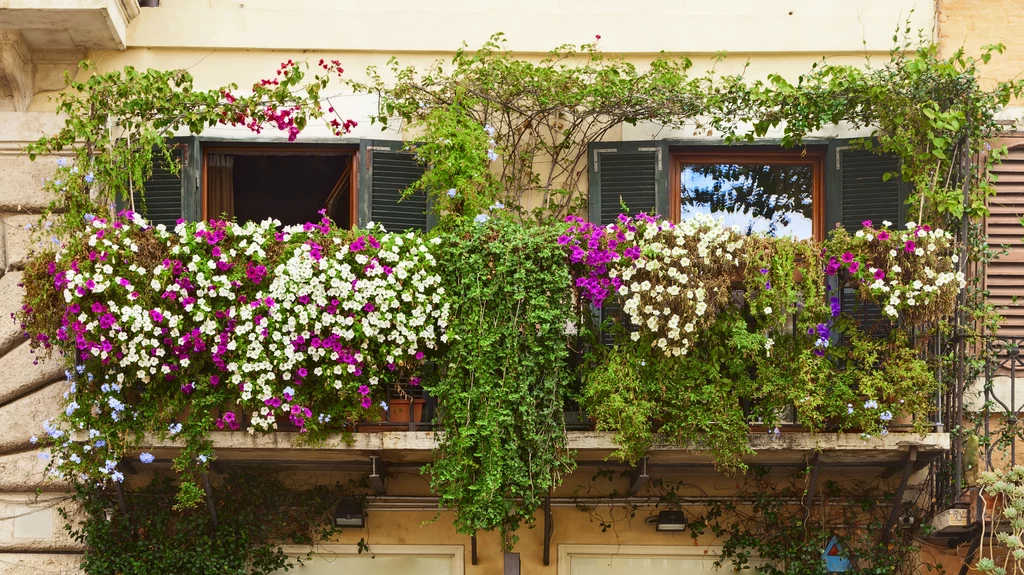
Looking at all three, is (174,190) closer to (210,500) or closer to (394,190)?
(394,190)

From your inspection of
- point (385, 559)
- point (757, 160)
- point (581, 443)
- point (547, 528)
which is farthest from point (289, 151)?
point (757, 160)

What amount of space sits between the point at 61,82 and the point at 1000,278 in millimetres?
6387

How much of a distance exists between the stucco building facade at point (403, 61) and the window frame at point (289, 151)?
4 cm

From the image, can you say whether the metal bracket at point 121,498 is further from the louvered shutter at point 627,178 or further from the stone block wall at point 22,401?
the louvered shutter at point 627,178

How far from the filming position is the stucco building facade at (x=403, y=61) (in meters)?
9.66

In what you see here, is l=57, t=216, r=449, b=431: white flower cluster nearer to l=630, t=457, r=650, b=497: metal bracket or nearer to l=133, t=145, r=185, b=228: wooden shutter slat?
l=133, t=145, r=185, b=228: wooden shutter slat

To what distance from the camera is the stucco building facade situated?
9664 millimetres

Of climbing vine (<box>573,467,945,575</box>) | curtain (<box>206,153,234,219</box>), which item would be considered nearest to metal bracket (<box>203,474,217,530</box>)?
curtain (<box>206,153,234,219</box>)

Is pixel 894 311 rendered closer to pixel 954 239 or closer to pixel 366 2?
pixel 954 239

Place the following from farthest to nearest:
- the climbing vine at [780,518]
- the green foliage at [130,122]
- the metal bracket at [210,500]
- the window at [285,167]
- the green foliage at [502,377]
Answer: the window at [285,167] < the climbing vine at [780,518] < the green foliage at [130,122] < the metal bracket at [210,500] < the green foliage at [502,377]

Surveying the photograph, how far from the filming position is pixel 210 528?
31.4ft

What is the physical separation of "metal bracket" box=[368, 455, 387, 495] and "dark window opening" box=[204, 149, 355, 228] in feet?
5.69

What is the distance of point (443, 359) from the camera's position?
910 centimetres

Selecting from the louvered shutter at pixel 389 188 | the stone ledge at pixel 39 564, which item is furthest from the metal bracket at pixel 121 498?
the louvered shutter at pixel 389 188
